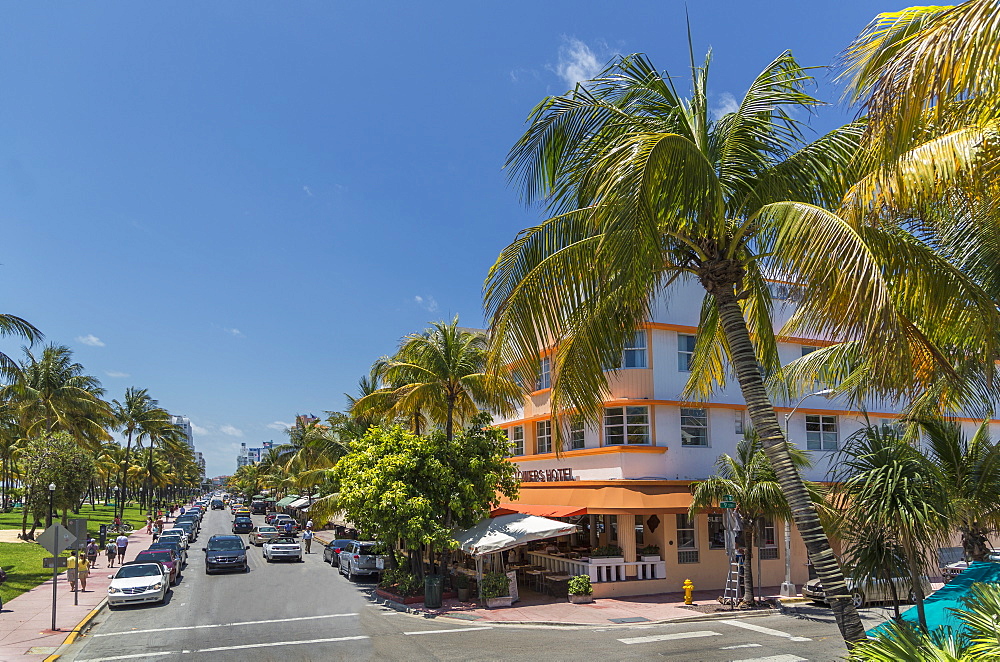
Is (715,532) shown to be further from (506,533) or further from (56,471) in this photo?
(56,471)

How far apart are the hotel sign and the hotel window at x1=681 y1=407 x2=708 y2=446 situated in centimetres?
460

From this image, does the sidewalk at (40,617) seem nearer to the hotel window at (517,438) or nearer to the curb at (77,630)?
the curb at (77,630)

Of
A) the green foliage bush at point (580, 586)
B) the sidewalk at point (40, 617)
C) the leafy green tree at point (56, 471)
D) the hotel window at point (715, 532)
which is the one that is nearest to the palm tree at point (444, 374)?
the green foliage bush at point (580, 586)

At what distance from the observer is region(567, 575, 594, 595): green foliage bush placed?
2286 cm

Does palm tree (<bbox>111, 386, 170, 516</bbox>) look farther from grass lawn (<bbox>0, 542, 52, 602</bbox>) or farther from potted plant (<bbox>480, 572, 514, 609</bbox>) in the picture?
potted plant (<bbox>480, 572, 514, 609</bbox>)

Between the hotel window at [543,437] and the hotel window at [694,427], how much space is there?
22.0 ft

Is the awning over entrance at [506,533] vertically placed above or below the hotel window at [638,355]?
below

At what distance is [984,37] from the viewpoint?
5570 mm

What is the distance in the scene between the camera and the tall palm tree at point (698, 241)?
26.1 ft

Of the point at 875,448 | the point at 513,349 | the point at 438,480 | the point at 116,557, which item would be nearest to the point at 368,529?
the point at 438,480

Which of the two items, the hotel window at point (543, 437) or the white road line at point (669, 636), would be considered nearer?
the white road line at point (669, 636)

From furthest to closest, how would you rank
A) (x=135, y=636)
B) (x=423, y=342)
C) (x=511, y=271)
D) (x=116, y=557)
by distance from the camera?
(x=116, y=557)
(x=423, y=342)
(x=135, y=636)
(x=511, y=271)

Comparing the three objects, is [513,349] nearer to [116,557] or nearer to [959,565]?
[959,565]

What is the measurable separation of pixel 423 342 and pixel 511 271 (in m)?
16.7
